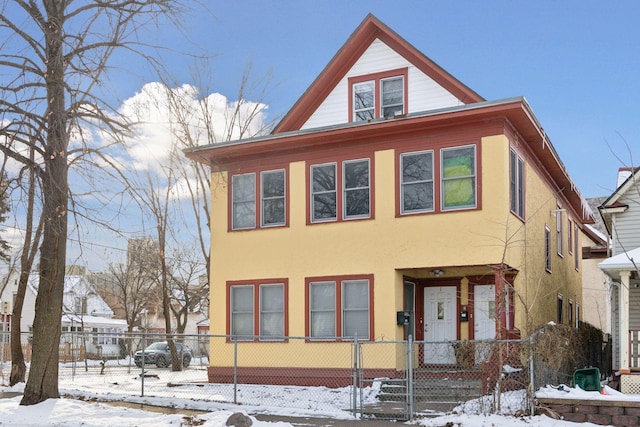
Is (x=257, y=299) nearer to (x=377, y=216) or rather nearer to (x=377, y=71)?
(x=377, y=216)

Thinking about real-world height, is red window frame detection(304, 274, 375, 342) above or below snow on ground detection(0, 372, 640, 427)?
above

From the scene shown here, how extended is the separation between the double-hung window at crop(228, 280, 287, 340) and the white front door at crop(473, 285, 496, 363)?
16.6 feet

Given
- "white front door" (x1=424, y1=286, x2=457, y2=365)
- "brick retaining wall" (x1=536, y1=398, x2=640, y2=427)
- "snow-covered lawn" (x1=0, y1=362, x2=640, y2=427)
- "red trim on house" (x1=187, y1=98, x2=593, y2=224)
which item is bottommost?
"snow-covered lawn" (x1=0, y1=362, x2=640, y2=427)

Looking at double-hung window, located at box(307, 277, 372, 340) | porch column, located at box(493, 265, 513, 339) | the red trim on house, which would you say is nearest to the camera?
porch column, located at box(493, 265, 513, 339)

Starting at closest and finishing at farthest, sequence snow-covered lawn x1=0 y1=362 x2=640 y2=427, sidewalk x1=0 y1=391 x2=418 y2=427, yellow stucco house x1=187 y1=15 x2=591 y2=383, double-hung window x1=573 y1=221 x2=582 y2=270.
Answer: snow-covered lawn x1=0 y1=362 x2=640 y2=427
sidewalk x1=0 y1=391 x2=418 y2=427
yellow stucco house x1=187 y1=15 x2=591 y2=383
double-hung window x1=573 y1=221 x2=582 y2=270

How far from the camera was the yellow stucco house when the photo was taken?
17203mm

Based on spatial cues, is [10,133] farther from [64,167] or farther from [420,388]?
[420,388]

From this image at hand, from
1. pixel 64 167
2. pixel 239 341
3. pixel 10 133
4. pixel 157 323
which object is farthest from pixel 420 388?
pixel 157 323

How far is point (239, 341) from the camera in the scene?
775 inches

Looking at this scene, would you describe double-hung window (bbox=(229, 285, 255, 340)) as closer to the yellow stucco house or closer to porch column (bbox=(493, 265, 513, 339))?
the yellow stucco house

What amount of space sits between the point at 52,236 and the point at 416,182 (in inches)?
339

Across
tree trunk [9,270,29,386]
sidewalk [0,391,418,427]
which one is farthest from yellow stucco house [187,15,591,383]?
tree trunk [9,270,29,386]

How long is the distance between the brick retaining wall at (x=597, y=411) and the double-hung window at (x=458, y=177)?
18.8 feet

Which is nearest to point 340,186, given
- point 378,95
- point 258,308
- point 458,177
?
point 378,95
